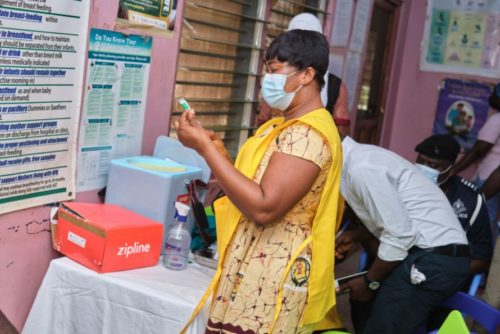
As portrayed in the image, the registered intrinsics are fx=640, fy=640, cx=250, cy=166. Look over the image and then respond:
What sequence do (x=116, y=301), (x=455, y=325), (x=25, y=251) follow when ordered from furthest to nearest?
(x=25, y=251) < (x=116, y=301) < (x=455, y=325)

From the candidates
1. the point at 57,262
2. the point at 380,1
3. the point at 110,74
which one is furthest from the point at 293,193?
the point at 380,1

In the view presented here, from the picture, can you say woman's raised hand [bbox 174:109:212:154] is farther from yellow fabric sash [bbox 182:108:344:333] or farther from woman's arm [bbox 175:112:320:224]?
yellow fabric sash [bbox 182:108:344:333]

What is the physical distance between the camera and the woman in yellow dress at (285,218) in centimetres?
180

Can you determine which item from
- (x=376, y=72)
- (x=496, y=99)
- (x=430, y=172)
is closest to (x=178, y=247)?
(x=430, y=172)

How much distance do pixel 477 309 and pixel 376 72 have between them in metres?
3.70

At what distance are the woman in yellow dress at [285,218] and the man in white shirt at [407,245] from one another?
0.67 meters

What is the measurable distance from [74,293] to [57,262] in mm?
135

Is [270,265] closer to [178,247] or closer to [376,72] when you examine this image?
[178,247]

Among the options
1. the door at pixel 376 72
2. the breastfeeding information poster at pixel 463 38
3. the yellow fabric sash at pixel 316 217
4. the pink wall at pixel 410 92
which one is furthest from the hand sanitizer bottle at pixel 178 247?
the breastfeeding information poster at pixel 463 38

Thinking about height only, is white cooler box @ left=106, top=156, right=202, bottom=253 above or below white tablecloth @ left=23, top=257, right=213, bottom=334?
above

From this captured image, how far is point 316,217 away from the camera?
188cm

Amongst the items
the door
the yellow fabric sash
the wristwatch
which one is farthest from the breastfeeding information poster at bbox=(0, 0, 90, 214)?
the door

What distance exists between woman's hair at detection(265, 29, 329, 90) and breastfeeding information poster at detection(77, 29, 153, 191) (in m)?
0.94

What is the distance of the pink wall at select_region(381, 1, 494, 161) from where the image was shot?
631 cm
